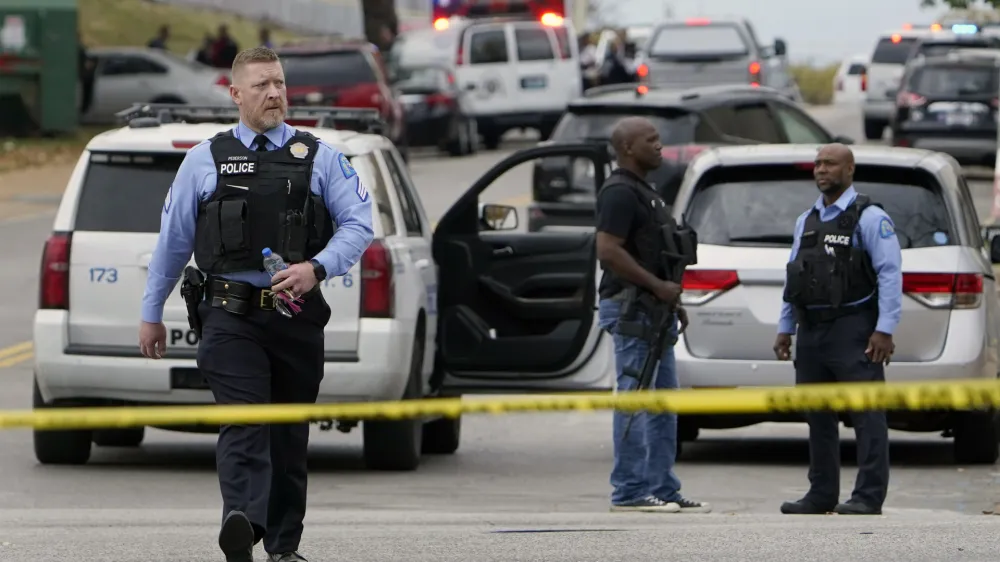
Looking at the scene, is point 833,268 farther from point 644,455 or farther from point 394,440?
point 394,440

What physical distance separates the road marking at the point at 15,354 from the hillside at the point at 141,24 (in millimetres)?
32211

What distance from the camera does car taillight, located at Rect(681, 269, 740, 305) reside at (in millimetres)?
9844

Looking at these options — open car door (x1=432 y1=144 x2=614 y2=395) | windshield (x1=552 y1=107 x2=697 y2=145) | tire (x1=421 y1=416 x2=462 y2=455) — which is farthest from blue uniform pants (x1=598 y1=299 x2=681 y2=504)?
windshield (x1=552 y1=107 x2=697 y2=145)

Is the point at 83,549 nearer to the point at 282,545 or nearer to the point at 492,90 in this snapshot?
the point at 282,545

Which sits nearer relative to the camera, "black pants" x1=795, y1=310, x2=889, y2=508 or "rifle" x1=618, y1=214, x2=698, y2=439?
"black pants" x1=795, y1=310, x2=889, y2=508

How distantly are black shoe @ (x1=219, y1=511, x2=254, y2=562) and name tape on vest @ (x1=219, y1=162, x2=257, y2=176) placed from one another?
1.04 m

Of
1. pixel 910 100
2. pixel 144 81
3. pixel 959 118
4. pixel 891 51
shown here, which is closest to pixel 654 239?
pixel 959 118

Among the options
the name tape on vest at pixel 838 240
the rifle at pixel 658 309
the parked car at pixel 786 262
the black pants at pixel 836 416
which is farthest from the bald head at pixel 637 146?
the parked car at pixel 786 262

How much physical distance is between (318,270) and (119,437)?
4960mm

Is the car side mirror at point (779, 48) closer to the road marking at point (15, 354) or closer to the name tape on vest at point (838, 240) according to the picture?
the road marking at point (15, 354)

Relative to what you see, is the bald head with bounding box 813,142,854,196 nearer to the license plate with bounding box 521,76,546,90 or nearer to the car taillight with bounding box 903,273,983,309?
the car taillight with bounding box 903,273,983,309

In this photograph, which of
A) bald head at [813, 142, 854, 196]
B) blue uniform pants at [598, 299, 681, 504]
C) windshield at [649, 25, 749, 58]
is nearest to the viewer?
bald head at [813, 142, 854, 196]

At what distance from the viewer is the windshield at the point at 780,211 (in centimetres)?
983

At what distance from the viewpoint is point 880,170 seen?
9914 mm
